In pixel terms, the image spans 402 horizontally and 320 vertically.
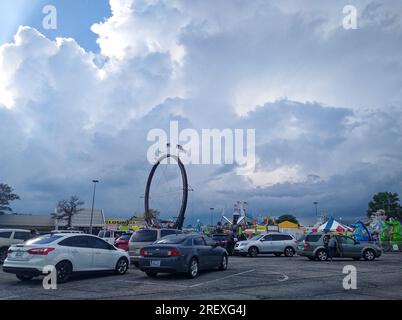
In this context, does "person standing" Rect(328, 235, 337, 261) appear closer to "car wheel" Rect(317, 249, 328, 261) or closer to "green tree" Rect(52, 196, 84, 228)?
"car wheel" Rect(317, 249, 328, 261)

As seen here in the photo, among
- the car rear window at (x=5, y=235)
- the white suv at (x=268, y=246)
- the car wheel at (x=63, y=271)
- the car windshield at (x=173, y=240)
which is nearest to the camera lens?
the car wheel at (x=63, y=271)

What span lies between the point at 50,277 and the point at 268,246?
730 inches

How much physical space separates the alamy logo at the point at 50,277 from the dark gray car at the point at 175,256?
283cm

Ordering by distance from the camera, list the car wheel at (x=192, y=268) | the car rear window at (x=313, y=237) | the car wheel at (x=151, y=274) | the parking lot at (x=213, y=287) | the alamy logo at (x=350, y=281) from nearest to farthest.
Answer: the parking lot at (x=213, y=287), the alamy logo at (x=350, y=281), the car wheel at (x=192, y=268), the car wheel at (x=151, y=274), the car rear window at (x=313, y=237)

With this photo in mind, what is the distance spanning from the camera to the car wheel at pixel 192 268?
46.8ft

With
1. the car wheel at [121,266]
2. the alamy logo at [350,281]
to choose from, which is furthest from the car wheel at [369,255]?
the car wheel at [121,266]

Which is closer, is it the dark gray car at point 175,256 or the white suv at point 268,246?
the dark gray car at point 175,256

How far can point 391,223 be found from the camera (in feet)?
147

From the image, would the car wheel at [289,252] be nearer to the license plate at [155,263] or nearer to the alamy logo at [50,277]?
the license plate at [155,263]

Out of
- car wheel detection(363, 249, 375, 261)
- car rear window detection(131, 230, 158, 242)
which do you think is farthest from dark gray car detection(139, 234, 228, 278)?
car wheel detection(363, 249, 375, 261)

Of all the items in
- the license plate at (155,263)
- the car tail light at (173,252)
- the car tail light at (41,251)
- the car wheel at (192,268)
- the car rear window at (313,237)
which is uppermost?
the car rear window at (313,237)

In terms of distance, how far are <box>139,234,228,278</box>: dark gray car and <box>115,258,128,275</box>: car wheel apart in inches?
48.5

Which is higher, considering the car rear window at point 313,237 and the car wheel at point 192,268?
the car rear window at point 313,237
